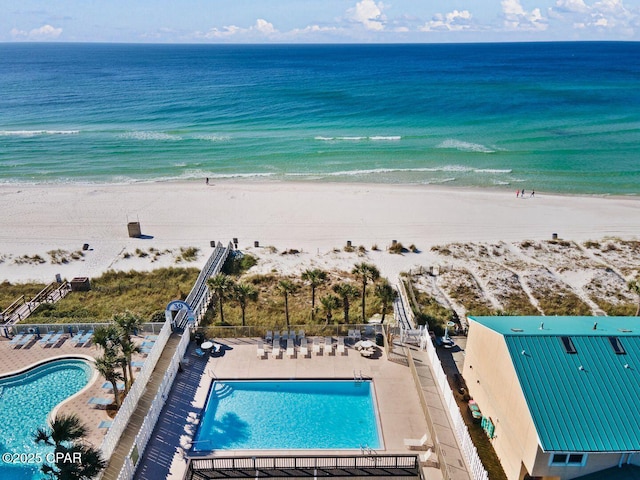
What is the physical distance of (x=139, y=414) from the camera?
1736 centimetres

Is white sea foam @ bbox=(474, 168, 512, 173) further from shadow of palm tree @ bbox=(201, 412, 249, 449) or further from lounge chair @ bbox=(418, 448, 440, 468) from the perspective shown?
shadow of palm tree @ bbox=(201, 412, 249, 449)

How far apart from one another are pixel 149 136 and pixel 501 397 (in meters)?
65.9

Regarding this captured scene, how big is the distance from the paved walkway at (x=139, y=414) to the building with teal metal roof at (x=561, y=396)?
38.2 feet

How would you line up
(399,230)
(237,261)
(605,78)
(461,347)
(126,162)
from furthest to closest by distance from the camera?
(605,78) → (126,162) → (399,230) → (237,261) → (461,347)

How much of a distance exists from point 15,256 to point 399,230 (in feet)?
87.4

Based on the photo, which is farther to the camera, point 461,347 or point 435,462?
point 461,347

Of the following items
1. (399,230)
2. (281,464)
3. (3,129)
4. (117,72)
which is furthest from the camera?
(117,72)

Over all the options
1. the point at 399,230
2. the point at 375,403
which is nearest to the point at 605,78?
the point at 399,230

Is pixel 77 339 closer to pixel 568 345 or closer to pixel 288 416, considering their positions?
pixel 288 416

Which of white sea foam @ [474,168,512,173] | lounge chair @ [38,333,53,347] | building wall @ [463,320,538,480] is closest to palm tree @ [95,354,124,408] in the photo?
lounge chair @ [38,333,53,347]

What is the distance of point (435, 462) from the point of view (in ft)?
51.4

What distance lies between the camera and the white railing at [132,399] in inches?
601

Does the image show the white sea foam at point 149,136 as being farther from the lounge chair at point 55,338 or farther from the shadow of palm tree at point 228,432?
the shadow of palm tree at point 228,432

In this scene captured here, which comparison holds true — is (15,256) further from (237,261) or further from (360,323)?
(360,323)
